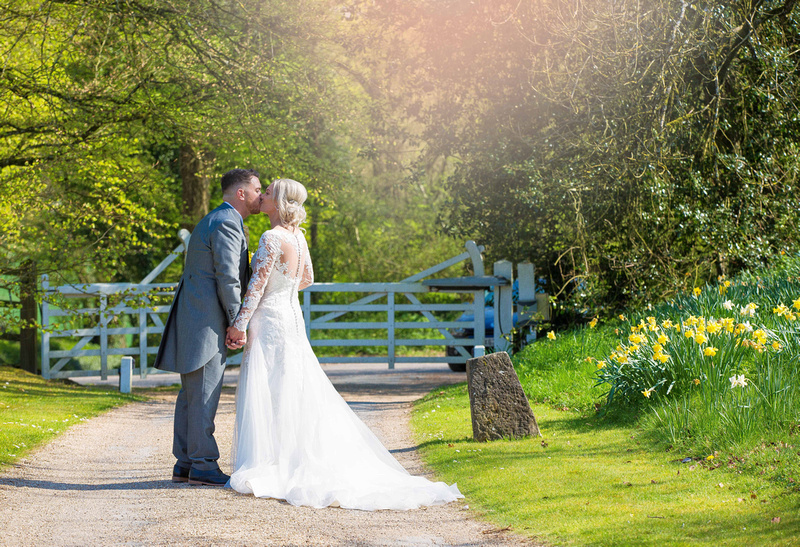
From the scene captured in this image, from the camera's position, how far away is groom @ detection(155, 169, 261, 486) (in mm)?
5555

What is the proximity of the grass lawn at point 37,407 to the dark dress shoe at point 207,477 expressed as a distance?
1.89 metres

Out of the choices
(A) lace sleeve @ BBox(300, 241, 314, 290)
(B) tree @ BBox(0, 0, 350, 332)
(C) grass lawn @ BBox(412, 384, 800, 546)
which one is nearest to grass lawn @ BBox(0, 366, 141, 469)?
(B) tree @ BBox(0, 0, 350, 332)

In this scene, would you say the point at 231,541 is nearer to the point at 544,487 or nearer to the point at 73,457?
the point at 544,487

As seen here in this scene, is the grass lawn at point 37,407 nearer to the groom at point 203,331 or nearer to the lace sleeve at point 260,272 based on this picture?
the groom at point 203,331

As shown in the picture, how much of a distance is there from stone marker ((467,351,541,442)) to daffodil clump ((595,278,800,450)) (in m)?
0.82

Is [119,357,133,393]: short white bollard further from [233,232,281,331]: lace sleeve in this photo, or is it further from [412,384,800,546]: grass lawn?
[233,232,281,331]: lace sleeve

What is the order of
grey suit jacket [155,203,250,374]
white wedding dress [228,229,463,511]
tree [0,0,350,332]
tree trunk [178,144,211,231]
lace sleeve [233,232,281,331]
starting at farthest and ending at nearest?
tree trunk [178,144,211,231] < tree [0,0,350,332] < lace sleeve [233,232,281,331] < grey suit jacket [155,203,250,374] < white wedding dress [228,229,463,511]

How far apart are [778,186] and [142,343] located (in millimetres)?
10980

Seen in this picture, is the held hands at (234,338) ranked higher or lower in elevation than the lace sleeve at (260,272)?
lower

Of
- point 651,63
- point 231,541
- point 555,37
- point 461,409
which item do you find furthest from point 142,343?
point 231,541

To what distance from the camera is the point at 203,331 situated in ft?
18.2

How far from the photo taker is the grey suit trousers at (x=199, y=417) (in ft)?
18.2

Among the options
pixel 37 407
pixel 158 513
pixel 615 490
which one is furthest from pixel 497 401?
pixel 37 407

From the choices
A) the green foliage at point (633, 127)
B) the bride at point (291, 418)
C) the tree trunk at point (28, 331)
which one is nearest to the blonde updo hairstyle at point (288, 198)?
the bride at point (291, 418)
